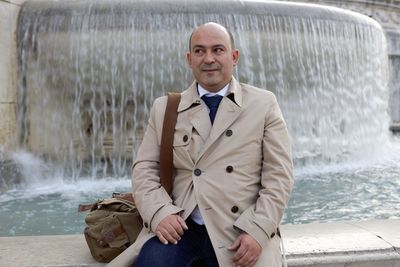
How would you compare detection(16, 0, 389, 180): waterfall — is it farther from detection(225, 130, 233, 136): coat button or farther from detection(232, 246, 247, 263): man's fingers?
detection(232, 246, 247, 263): man's fingers

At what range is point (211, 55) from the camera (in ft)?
7.44

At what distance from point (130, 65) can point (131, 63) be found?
3 centimetres

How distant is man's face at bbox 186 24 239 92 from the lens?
89.2 inches

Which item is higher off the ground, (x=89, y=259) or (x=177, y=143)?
(x=177, y=143)

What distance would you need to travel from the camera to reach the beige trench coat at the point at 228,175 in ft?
7.07

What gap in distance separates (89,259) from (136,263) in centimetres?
48

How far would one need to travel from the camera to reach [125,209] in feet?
8.20

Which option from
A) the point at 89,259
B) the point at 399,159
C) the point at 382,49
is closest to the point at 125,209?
the point at 89,259

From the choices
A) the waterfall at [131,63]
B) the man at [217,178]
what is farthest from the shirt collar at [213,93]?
the waterfall at [131,63]

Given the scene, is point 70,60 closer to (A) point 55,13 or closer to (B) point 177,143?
(A) point 55,13

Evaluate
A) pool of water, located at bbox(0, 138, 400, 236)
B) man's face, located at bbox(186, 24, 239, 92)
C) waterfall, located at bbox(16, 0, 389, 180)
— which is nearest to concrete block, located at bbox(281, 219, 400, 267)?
man's face, located at bbox(186, 24, 239, 92)

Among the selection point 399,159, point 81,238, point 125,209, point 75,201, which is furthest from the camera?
point 399,159

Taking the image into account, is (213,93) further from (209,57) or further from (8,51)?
(8,51)

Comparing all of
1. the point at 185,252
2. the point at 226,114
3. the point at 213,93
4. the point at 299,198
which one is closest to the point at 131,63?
the point at 299,198
